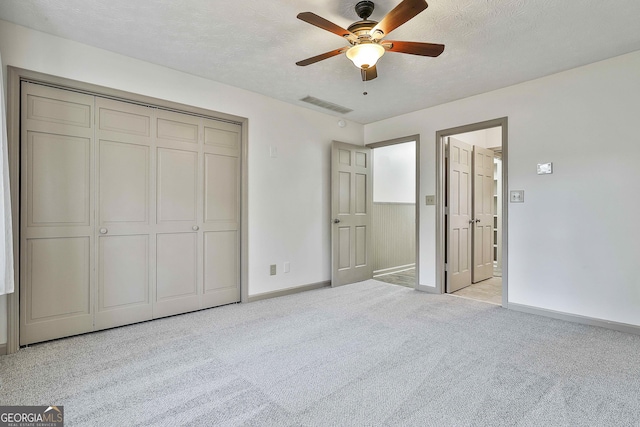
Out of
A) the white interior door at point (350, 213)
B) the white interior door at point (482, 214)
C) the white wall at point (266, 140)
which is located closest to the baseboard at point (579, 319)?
the white interior door at point (482, 214)

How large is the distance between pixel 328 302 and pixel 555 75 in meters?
3.39

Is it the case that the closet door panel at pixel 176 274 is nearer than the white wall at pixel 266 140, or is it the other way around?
the white wall at pixel 266 140

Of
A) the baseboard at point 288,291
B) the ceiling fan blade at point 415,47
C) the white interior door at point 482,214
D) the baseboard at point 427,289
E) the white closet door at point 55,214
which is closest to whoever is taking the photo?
the ceiling fan blade at point 415,47

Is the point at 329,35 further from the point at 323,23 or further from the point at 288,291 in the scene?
the point at 288,291

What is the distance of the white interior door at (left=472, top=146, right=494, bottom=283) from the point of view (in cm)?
478

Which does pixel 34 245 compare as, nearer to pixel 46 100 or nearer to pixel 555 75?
pixel 46 100

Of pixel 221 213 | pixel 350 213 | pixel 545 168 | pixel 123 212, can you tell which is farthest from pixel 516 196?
pixel 123 212

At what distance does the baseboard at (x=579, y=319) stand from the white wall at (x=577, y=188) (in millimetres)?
45

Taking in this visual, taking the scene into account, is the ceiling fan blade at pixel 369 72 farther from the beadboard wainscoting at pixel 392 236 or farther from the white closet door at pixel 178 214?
the beadboard wainscoting at pixel 392 236

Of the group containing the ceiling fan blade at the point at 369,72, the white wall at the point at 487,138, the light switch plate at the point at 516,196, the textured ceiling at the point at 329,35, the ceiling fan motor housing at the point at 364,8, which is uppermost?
the textured ceiling at the point at 329,35

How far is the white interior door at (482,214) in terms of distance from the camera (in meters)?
4.78

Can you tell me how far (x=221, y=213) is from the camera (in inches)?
142

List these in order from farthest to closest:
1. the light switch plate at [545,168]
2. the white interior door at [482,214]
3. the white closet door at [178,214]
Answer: the white interior door at [482,214], the light switch plate at [545,168], the white closet door at [178,214]

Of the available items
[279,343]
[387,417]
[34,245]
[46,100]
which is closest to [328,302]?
[279,343]
